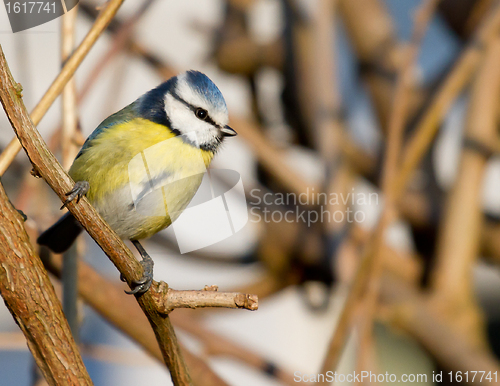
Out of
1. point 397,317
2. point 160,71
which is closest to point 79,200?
point 160,71

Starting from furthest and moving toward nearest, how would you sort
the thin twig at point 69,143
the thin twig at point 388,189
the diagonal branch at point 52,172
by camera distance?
1. the thin twig at point 388,189
2. the thin twig at point 69,143
3. the diagonal branch at point 52,172

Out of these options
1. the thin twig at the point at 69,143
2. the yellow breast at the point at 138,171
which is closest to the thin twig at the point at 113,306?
the thin twig at the point at 69,143

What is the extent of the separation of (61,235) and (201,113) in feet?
0.77

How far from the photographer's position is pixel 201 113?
0.32m

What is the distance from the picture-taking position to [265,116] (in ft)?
4.05

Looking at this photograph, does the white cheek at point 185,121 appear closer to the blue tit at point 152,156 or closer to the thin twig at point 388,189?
the blue tit at point 152,156

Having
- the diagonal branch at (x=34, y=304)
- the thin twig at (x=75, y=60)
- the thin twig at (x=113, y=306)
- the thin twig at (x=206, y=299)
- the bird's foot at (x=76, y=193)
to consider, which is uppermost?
the thin twig at (x=75, y=60)

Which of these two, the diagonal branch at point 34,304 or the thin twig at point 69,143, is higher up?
the thin twig at point 69,143

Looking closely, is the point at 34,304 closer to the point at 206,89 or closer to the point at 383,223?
the point at 206,89

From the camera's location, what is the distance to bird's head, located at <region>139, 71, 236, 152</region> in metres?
0.31

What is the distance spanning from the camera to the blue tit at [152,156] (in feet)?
0.90

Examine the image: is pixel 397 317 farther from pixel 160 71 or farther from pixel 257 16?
pixel 257 16

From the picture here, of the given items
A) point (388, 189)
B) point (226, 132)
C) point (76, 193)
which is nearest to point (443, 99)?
point (388, 189)

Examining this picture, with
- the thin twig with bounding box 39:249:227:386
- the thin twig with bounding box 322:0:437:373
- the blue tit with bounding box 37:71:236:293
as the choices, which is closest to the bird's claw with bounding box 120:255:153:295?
the blue tit with bounding box 37:71:236:293
